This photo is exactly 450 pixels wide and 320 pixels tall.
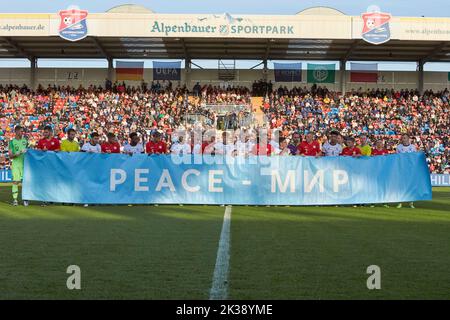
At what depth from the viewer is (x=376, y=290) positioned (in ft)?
21.7

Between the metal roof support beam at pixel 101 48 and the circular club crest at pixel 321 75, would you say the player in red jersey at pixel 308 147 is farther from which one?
the circular club crest at pixel 321 75

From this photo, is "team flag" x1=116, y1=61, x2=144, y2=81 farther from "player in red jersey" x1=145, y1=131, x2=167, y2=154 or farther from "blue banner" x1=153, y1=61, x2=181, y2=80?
"player in red jersey" x1=145, y1=131, x2=167, y2=154

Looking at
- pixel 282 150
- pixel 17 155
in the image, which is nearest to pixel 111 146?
pixel 17 155

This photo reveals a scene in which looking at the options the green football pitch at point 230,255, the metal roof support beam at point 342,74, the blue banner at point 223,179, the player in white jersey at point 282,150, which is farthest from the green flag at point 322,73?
the green football pitch at point 230,255

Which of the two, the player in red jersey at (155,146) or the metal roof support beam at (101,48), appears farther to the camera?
the metal roof support beam at (101,48)

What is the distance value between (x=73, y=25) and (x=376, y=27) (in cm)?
1732

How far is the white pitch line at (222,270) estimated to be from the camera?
20.8ft

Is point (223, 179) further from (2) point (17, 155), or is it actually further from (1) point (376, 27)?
(1) point (376, 27)

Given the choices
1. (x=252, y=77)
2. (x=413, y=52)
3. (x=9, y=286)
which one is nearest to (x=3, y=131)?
(x=252, y=77)

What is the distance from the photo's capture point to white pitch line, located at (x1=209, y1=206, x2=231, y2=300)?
20.8ft

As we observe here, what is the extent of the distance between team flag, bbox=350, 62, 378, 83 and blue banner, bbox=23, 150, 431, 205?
1209 inches

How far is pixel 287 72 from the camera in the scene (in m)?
48.6

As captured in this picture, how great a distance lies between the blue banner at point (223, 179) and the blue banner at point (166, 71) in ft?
100.0

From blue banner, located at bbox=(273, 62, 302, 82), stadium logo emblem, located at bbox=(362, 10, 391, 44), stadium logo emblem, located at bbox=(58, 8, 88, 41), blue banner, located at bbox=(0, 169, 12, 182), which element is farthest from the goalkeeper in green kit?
blue banner, located at bbox=(273, 62, 302, 82)
